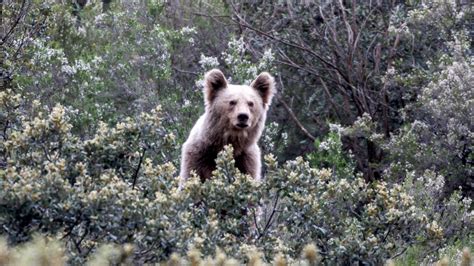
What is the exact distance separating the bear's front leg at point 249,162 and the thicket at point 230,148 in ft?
1.26

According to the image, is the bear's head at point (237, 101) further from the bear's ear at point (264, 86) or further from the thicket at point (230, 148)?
the thicket at point (230, 148)

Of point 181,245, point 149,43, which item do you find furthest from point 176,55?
point 181,245

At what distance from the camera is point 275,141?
1531 centimetres

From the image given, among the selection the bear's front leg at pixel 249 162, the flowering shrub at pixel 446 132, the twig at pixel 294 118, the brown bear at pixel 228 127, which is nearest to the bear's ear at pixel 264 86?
the brown bear at pixel 228 127

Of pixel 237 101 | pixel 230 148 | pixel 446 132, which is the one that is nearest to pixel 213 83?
pixel 237 101

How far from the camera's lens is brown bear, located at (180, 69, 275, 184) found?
9.80m

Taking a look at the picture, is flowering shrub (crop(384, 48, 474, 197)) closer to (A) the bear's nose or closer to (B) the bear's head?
(B) the bear's head

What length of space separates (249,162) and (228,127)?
1.54ft

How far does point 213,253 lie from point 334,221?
1.41m

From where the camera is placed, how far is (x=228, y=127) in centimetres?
1009

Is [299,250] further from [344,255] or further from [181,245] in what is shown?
[181,245]

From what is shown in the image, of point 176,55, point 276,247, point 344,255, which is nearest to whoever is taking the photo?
point 276,247

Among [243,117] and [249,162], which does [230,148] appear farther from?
[243,117]

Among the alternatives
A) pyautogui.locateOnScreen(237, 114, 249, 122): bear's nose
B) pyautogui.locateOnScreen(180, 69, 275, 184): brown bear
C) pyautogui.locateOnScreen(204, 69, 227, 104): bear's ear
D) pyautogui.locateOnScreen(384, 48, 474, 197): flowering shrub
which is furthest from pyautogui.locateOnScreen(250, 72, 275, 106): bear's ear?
pyautogui.locateOnScreen(384, 48, 474, 197): flowering shrub
